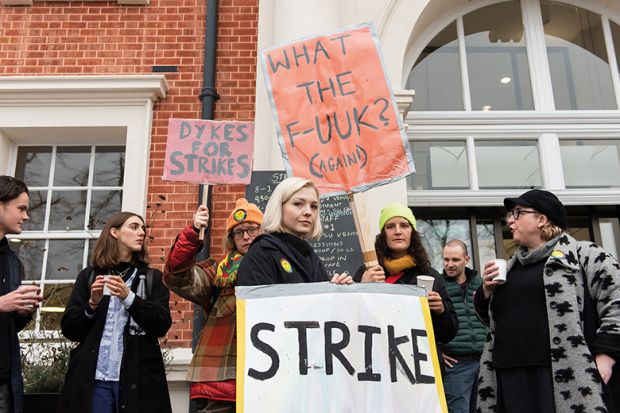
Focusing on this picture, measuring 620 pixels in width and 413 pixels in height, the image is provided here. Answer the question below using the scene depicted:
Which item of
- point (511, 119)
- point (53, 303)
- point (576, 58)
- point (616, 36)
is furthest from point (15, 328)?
point (616, 36)

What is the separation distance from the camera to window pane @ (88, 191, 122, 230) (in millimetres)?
5836

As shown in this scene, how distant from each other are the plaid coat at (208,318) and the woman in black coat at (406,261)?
0.77m

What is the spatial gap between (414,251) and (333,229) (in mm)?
1541

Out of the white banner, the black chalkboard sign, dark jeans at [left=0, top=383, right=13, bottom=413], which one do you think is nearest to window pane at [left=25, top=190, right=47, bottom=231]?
the black chalkboard sign

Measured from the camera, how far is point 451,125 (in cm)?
646

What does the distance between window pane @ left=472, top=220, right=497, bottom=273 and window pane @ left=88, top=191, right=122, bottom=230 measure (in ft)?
12.7

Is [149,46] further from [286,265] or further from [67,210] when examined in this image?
[286,265]

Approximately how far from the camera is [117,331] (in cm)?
321

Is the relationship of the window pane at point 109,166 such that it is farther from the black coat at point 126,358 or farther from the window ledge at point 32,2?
the black coat at point 126,358

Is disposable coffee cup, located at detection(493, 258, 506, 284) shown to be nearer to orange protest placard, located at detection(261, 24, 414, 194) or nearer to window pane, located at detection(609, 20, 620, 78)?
orange protest placard, located at detection(261, 24, 414, 194)

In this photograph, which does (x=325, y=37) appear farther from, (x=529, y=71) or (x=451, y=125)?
(x=529, y=71)

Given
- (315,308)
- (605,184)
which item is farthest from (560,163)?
(315,308)

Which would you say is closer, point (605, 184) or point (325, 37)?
point (325, 37)

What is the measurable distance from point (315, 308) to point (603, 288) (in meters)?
1.53
